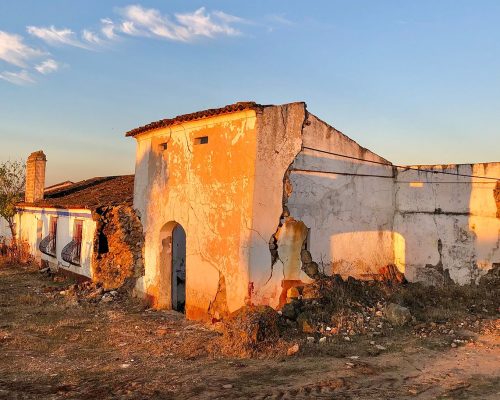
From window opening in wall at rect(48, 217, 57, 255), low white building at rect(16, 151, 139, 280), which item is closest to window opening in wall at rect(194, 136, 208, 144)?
low white building at rect(16, 151, 139, 280)

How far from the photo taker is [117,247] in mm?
13336

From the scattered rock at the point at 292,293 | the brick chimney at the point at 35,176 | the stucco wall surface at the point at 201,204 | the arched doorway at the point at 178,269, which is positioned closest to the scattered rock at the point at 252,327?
the scattered rock at the point at 292,293

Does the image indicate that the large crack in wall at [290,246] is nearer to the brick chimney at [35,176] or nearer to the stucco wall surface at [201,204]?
the stucco wall surface at [201,204]

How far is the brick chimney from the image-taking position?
2131 cm

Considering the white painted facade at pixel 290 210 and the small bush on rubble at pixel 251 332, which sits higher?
the white painted facade at pixel 290 210

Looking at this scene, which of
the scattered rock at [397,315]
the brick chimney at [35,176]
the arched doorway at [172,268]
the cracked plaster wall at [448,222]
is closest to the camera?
the scattered rock at [397,315]

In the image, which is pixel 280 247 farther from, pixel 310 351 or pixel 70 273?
pixel 70 273

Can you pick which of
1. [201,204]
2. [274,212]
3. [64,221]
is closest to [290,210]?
[274,212]

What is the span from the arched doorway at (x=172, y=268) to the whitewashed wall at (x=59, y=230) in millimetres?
3863

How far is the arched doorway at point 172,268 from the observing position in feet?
39.7

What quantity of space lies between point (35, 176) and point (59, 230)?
4.76m

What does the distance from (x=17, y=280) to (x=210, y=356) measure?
11.6 m

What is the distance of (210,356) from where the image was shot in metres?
7.80

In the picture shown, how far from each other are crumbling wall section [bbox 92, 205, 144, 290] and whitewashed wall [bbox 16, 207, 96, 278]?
0.94m
